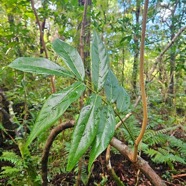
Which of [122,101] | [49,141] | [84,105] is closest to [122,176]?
[49,141]

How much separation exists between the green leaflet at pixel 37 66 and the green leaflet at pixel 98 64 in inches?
2.4

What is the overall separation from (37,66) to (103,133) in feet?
0.64

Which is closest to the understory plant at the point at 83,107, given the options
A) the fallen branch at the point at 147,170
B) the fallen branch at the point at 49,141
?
the fallen branch at the point at 147,170

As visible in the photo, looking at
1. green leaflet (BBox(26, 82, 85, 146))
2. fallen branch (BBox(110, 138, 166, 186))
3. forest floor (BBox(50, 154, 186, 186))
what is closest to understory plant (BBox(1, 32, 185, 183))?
green leaflet (BBox(26, 82, 85, 146))

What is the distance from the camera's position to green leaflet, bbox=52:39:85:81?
18.5 inches

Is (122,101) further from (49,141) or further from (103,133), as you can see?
(49,141)

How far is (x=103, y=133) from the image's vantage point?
0.39 metres

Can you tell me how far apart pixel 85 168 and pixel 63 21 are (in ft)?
4.14

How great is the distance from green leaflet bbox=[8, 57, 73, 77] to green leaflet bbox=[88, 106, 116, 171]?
120mm

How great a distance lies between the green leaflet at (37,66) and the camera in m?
0.41

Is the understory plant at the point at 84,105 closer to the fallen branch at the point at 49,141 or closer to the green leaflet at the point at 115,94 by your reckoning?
the green leaflet at the point at 115,94

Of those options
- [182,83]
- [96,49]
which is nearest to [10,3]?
[96,49]

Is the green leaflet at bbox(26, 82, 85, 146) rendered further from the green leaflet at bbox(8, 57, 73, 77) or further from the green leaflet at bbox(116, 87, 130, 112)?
the green leaflet at bbox(116, 87, 130, 112)

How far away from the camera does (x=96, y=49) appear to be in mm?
503
